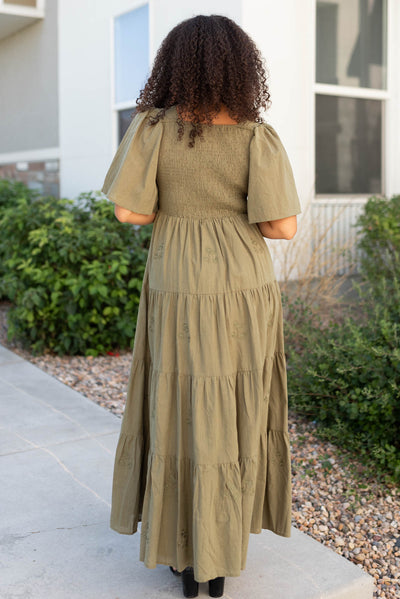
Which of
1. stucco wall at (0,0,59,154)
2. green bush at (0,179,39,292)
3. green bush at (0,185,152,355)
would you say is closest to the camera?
green bush at (0,185,152,355)

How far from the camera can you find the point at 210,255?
2.11 metres

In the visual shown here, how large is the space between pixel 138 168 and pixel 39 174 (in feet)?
24.6

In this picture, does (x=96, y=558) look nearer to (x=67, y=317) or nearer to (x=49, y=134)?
(x=67, y=317)

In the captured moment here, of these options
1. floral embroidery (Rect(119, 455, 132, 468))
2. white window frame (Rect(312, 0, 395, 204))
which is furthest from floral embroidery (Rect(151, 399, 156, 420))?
white window frame (Rect(312, 0, 395, 204))

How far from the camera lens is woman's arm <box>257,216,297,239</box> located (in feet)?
6.98

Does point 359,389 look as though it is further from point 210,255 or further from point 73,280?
point 73,280

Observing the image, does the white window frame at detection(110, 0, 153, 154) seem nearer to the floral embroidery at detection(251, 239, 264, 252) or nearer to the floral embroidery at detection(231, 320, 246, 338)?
the floral embroidery at detection(251, 239, 264, 252)

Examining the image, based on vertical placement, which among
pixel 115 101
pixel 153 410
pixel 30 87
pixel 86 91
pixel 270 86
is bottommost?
pixel 153 410

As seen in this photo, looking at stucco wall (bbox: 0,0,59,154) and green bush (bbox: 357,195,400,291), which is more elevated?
stucco wall (bbox: 0,0,59,154)

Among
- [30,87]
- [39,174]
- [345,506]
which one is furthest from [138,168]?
[30,87]

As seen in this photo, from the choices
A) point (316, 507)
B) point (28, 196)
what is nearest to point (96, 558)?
point (316, 507)

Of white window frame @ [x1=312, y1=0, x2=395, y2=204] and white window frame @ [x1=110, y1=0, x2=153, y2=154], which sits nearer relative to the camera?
white window frame @ [x1=312, y1=0, x2=395, y2=204]

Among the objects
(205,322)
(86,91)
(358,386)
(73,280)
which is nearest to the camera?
(205,322)

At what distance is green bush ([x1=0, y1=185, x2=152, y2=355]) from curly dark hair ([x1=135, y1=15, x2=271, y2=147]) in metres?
3.16
